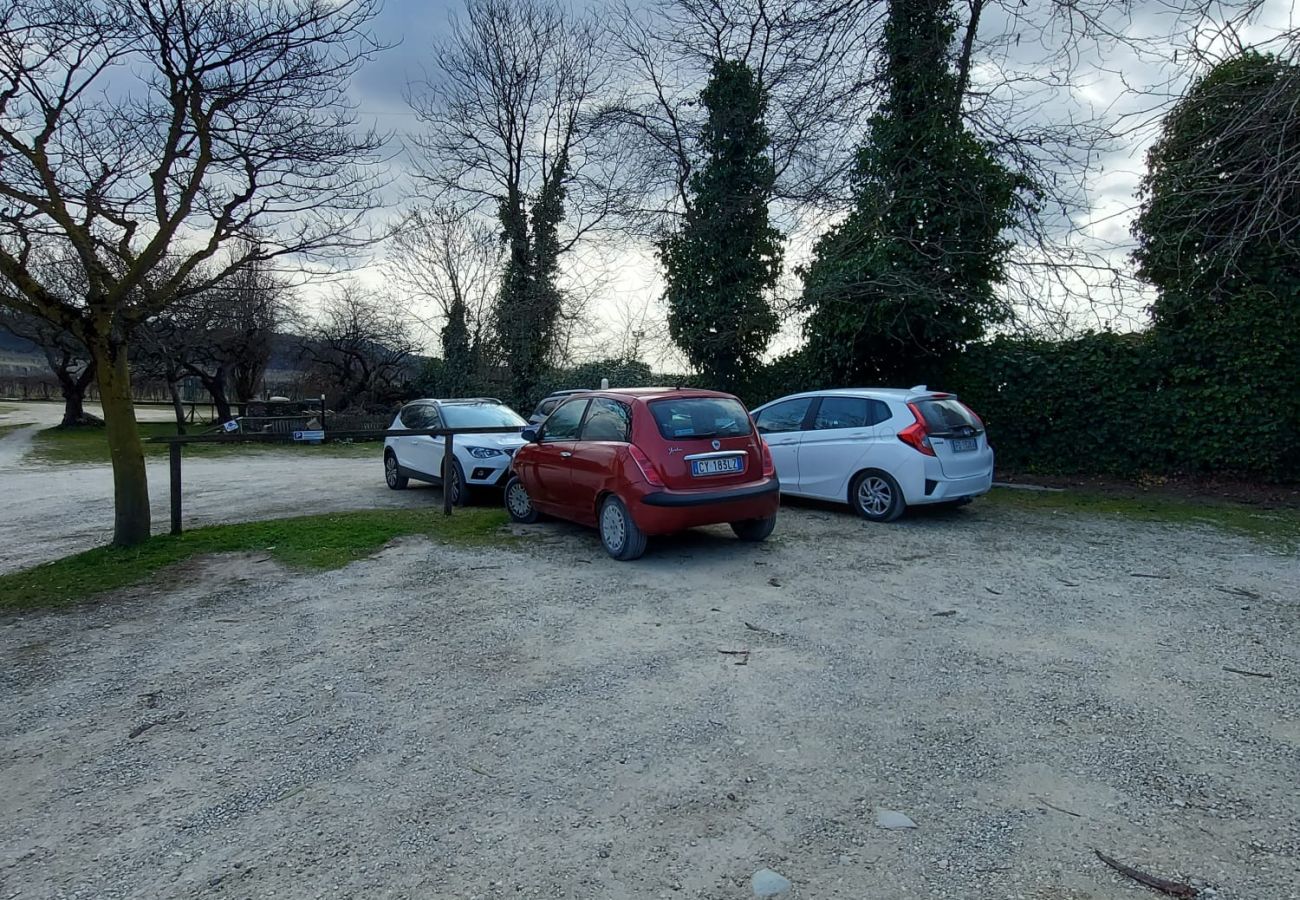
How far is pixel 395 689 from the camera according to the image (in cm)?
398

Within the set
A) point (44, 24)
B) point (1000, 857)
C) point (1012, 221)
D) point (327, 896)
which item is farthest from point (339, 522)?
point (1012, 221)

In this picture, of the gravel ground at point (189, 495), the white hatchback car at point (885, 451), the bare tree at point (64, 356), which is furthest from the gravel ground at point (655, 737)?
the bare tree at point (64, 356)

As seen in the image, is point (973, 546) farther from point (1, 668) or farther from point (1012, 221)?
point (1, 668)

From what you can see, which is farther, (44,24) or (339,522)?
(339,522)

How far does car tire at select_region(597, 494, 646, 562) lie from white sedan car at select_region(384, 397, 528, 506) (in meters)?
2.58

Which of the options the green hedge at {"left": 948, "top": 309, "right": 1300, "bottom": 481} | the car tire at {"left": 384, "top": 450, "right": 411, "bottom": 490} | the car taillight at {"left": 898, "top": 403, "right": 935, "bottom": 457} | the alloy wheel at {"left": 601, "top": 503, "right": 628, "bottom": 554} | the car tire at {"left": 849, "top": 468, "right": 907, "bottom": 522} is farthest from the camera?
the car tire at {"left": 384, "top": 450, "right": 411, "bottom": 490}

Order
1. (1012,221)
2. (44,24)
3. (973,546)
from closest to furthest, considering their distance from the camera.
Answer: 1. (44,24)
2. (973,546)
3. (1012,221)

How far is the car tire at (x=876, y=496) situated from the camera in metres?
8.23

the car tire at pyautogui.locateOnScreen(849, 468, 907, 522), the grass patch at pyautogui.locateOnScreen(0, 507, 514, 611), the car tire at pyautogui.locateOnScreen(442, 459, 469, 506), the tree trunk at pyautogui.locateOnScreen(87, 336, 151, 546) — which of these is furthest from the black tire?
the car tire at pyautogui.locateOnScreen(849, 468, 907, 522)

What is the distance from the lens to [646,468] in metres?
6.41

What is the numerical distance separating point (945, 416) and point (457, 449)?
6.45 meters

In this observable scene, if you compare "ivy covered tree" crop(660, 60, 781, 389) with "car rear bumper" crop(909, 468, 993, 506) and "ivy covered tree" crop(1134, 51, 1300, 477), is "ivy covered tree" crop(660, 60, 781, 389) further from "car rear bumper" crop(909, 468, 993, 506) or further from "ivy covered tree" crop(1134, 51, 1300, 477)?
"car rear bumper" crop(909, 468, 993, 506)

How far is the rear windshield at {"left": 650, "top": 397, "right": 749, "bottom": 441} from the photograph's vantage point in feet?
21.6

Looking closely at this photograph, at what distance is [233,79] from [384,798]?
6772 millimetres
